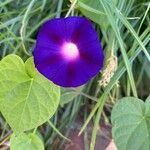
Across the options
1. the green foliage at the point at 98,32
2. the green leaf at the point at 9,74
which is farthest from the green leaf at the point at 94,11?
the green leaf at the point at 9,74

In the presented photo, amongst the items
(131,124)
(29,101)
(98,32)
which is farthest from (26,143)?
(98,32)

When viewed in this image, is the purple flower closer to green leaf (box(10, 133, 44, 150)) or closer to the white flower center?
the white flower center

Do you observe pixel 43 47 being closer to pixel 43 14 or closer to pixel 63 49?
pixel 63 49

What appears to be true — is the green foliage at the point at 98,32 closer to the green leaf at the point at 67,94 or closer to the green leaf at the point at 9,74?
the green leaf at the point at 67,94

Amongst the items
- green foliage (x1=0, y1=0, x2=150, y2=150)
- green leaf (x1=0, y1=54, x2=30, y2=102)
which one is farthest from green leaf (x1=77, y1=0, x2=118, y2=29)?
green leaf (x1=0, y1=54, x2=30, y2=102)

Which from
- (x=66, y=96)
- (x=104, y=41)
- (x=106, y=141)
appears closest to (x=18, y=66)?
(x=66, y=96)

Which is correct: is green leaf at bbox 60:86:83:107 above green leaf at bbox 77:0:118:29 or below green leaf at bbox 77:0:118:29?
below
